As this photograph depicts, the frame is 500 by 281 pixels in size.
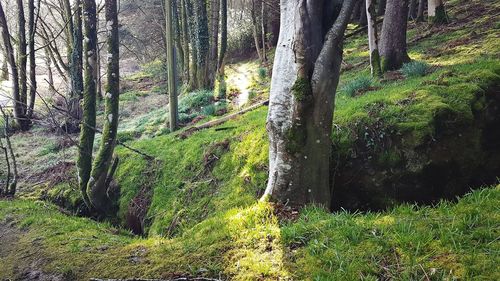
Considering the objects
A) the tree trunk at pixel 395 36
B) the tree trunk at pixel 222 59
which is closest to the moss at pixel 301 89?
the tree trunk at pixel 395 36

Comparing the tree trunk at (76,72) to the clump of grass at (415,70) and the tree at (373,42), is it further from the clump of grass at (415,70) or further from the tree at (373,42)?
the clump of grass at (415,70)

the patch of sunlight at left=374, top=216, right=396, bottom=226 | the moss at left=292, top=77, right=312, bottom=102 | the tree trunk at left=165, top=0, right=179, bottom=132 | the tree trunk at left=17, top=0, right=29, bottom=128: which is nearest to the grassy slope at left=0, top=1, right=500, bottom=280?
the patch of sunlight at left=374, top=216, right=396, bottom=226

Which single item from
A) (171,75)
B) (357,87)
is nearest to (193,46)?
(171,75)

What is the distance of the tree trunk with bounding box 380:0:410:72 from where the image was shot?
8.49m

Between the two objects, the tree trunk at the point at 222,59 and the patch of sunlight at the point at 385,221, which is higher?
the tree trunk at the point at 222,59

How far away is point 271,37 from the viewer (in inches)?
754

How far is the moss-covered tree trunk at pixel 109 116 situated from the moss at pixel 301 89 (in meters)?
3.71

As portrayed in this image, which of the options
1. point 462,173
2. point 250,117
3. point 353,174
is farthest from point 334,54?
point 250,117

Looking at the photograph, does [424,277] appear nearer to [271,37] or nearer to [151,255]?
[151,255]

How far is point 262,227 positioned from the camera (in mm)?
3611

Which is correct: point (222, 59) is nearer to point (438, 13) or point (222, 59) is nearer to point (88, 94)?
point (438, 13)

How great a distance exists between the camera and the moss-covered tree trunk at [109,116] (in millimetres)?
6328

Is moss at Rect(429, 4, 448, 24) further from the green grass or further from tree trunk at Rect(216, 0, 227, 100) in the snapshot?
the green grass

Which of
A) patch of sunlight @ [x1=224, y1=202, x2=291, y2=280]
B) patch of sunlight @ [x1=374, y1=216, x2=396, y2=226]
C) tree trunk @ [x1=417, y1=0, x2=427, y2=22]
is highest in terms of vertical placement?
tree trunk @ [x1=417, y1=0, x2=427, y2=22]
